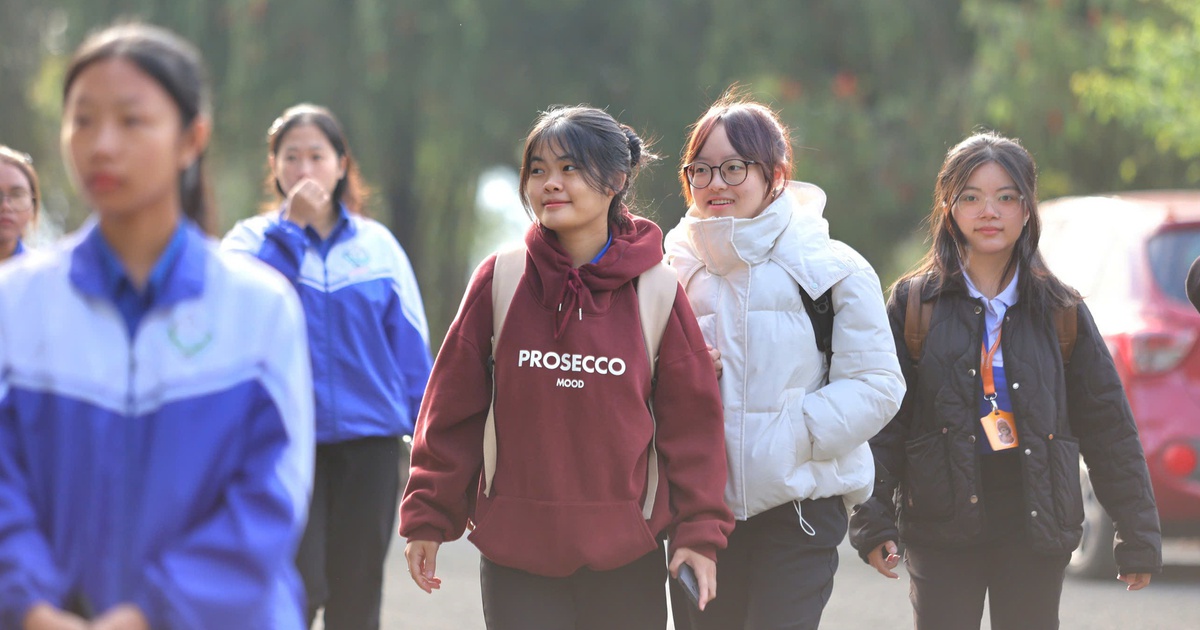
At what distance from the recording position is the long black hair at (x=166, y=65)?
276 centimetres

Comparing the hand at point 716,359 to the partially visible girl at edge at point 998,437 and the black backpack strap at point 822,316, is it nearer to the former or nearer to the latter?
the black backpack strap at point 822,316

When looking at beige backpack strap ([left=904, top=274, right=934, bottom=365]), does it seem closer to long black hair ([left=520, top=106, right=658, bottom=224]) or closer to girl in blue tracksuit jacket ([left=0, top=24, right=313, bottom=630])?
long black hair ([left=520, top=106, right=658, bottom=224])

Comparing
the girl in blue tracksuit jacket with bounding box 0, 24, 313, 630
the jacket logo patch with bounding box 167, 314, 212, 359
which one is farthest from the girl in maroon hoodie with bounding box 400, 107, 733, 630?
the jacket logo patch with bounding box 167, 314, 212, 359

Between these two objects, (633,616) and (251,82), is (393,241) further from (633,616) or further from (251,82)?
(251,82)

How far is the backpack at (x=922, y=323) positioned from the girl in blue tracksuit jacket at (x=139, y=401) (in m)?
2.53

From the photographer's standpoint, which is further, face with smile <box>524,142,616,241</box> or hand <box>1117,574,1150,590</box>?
hand <box>1117,574,1150,590</box>

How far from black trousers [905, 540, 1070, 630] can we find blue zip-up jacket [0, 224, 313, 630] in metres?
2.45

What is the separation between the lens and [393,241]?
6.04 meters

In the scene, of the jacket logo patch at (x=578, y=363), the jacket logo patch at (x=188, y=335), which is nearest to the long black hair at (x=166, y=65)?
the jacket logo patch at (x=188, y=335)

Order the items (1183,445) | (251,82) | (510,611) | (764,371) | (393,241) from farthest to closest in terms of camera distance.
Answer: (251,82) → (1183,445) → (393,241) → (764,371) → (510,611)

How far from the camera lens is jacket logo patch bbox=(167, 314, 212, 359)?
108 inches

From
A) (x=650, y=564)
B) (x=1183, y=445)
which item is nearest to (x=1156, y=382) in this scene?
(x=1183, y=445)

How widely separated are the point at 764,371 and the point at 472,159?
13927 millimetres

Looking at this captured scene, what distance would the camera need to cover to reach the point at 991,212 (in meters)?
4.94
